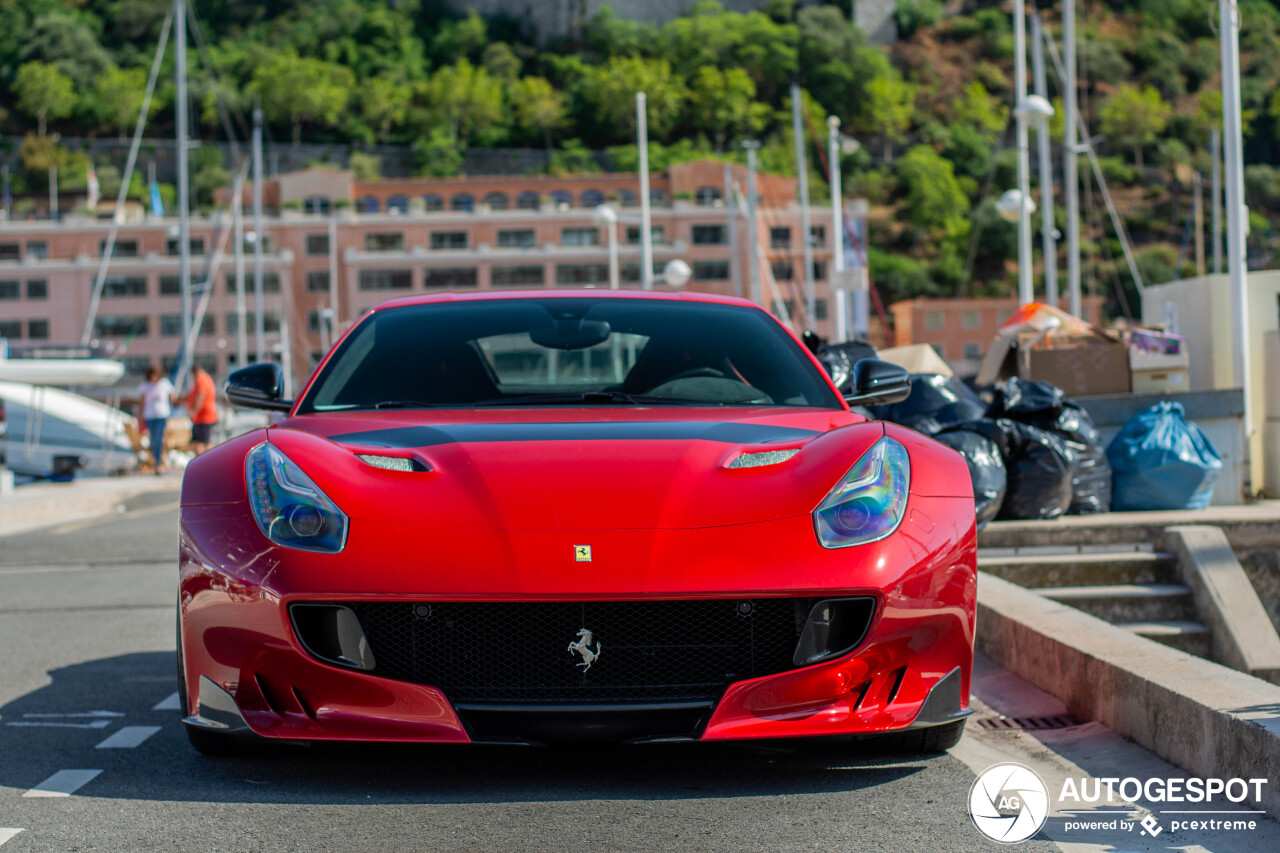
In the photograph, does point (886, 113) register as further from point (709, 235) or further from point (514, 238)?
point (514, 238)

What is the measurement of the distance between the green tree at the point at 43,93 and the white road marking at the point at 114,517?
471 ft

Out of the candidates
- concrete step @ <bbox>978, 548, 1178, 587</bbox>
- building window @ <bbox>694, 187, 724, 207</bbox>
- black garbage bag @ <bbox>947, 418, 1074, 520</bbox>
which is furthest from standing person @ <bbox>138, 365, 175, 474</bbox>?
building window @ <bbox>694, 187, 724, 207</bbox>

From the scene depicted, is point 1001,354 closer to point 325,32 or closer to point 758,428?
point 758,428

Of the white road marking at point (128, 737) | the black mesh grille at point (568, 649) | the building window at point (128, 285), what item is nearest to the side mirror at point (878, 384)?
the black mesh grille at point (568, 649)

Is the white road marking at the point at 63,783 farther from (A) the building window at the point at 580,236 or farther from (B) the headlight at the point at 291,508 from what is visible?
(A) the building window at the point at 580,236

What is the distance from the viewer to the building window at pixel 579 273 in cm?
9325

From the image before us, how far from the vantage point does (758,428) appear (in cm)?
407

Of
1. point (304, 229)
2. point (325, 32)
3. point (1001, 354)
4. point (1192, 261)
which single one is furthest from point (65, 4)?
point (1001, 354)

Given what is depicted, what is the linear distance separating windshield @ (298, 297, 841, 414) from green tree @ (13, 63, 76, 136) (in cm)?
15745

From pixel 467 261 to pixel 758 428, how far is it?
90.8m

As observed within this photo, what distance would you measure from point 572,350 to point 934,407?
4.13 meters

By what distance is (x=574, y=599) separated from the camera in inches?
138

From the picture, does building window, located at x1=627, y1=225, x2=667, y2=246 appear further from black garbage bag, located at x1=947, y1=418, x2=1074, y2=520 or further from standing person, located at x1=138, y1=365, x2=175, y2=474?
black garbage bag, located at x1=947, y1=418, x2=1074, y2=520

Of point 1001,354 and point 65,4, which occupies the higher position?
point 65,4
